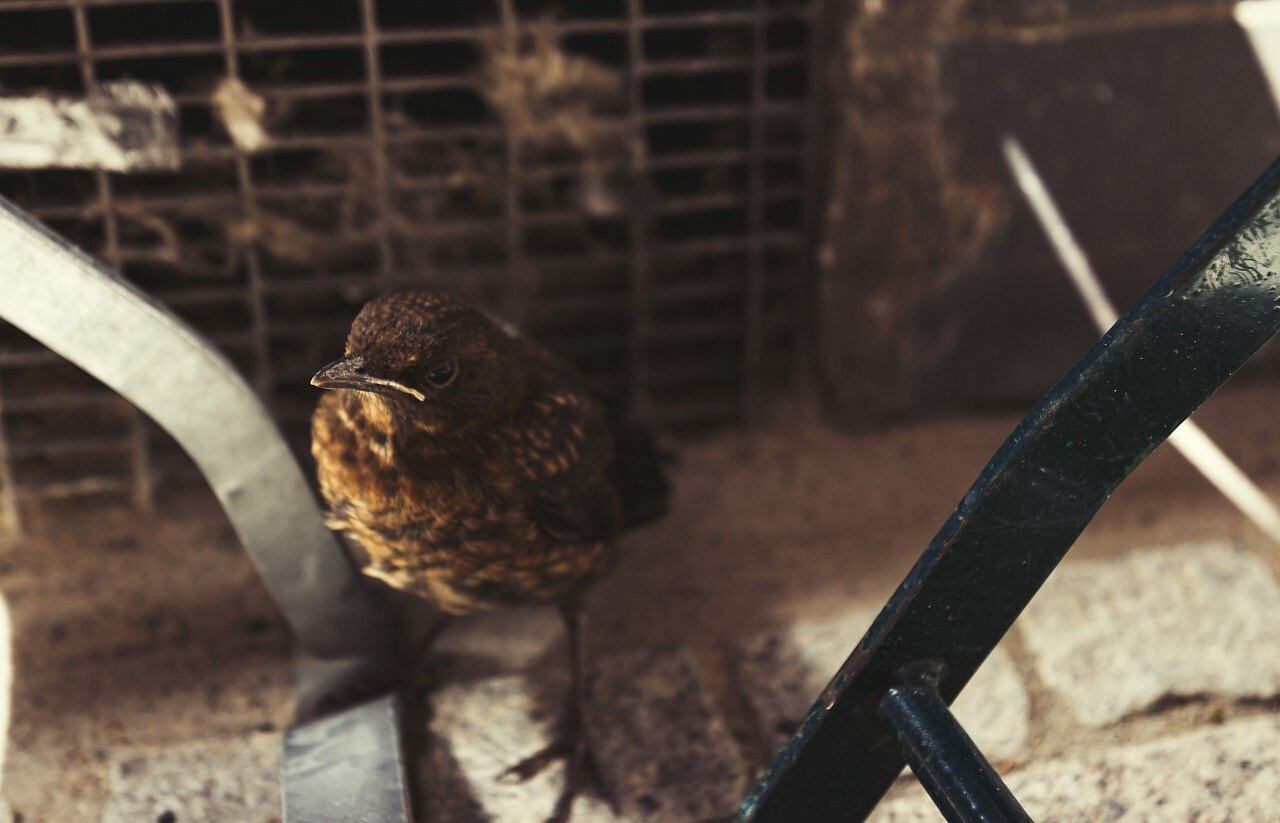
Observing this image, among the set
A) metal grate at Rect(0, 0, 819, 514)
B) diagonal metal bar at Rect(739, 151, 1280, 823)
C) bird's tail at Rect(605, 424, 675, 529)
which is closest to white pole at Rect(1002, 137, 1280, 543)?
metal grate at Rect(0, 0, 819, 514)

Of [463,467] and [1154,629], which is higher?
[463,467]

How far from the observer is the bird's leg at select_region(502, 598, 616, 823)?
2.20m

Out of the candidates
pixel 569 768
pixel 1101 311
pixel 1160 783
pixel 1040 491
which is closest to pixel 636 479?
pixel 569 768

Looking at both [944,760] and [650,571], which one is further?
[650,571]

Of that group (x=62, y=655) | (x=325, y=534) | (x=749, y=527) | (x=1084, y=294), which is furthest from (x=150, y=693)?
(x=1084, y=294)

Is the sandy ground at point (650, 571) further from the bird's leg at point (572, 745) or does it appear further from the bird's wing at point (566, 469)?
the bird's wing at point (566, 469)

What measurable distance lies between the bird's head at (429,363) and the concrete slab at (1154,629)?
1.24 m

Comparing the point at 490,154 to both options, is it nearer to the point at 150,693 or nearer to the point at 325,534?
the point at 325,534

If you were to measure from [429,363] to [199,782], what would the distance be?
2.95 ft

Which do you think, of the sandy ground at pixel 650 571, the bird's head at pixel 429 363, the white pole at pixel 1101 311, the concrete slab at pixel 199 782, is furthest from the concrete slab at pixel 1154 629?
the concrete slab at pixel 199 782

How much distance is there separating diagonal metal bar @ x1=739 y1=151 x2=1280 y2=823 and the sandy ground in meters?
0.68

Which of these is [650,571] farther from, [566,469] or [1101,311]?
[1101,311]

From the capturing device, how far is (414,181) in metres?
2.77

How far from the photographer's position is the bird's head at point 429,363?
1885 millimetres
